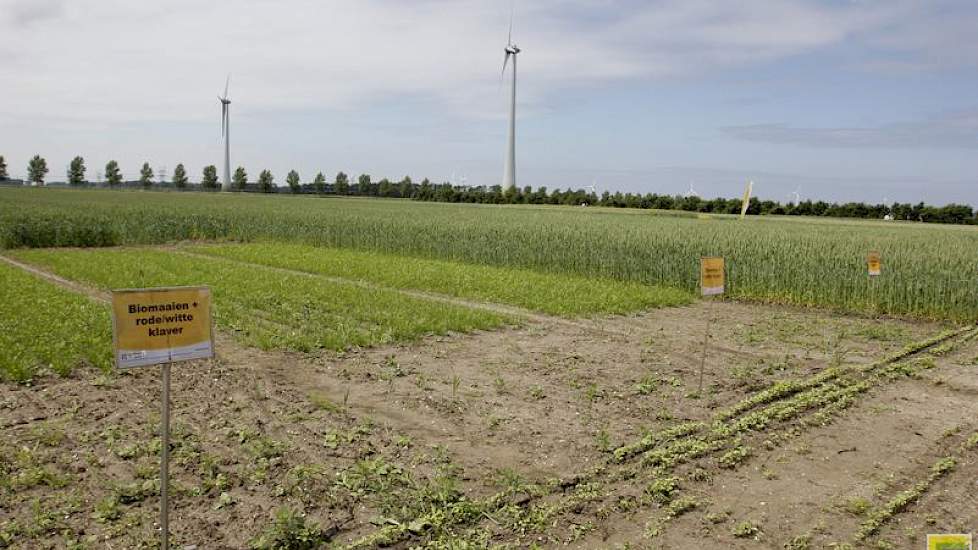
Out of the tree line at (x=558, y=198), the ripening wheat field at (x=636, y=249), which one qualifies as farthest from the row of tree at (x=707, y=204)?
the ripening wheat field at (x=636, y=249)

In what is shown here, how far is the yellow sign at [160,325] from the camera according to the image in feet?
16.2

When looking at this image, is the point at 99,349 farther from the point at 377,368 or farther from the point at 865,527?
the point at 865,527

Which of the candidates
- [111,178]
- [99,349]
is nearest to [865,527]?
[99,349]

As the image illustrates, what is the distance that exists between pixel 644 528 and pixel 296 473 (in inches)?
119

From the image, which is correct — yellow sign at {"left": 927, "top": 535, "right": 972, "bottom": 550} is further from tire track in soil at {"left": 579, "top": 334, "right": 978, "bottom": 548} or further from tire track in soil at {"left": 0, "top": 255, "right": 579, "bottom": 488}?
tire track in soil at {"left": 0, "top": 255, "right": 579, "bottom": 488}

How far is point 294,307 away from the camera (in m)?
14.7

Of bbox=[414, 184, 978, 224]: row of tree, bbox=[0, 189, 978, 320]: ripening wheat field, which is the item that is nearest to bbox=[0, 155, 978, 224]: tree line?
bbox=[414, 184, 978, 224]: row of tree

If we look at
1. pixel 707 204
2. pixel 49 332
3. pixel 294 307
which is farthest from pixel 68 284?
pixel 707 204

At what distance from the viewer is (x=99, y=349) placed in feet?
33.5

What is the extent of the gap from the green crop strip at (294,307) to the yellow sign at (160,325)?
5.97 meters

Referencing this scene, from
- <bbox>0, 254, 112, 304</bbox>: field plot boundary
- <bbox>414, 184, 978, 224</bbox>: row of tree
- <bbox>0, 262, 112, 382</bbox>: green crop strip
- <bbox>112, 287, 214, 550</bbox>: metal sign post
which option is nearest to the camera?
<bbox>112, 287, 214, 550</bbox>: metal sign post

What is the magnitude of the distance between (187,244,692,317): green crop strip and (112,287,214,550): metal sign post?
1070 centimetres

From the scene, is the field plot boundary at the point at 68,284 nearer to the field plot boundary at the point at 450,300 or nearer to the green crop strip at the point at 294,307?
the green crop strip at the point at 294,307

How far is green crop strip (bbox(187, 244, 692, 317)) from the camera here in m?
16.7
